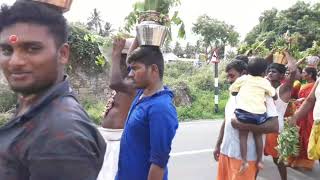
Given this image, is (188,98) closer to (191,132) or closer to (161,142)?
(191,132)

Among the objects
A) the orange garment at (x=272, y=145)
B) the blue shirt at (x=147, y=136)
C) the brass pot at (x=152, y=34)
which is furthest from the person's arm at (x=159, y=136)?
the orange garment at (x=272, y=145)

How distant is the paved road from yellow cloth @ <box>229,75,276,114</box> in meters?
2.15

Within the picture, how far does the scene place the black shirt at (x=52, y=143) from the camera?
120 cm

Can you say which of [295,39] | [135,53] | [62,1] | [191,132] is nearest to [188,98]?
[191,132]

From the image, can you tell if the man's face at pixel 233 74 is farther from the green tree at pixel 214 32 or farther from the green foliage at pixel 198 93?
the green tree at pixel 214 32

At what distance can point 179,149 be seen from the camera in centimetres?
788

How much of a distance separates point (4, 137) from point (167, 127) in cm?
125

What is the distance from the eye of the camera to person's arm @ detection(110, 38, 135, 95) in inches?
129

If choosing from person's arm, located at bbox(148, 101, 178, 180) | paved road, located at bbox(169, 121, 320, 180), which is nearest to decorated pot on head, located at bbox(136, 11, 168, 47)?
person's arm, located at bbox(148, 101, 178, 180)

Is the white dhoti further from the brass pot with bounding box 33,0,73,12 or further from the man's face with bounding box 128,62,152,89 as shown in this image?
the brass pot with bounding box 33,0,73,12

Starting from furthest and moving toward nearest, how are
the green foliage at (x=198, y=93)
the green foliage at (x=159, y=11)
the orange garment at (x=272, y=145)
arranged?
the green foliage at (x=198, y=93) < the orange garment at (x=272, y=145) < the green foliage at (x=159, y=11)

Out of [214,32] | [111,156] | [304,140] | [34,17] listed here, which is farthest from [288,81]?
[214,32]

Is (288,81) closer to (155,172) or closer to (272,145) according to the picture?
(272,145)

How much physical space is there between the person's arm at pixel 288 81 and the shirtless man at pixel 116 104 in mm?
2163
